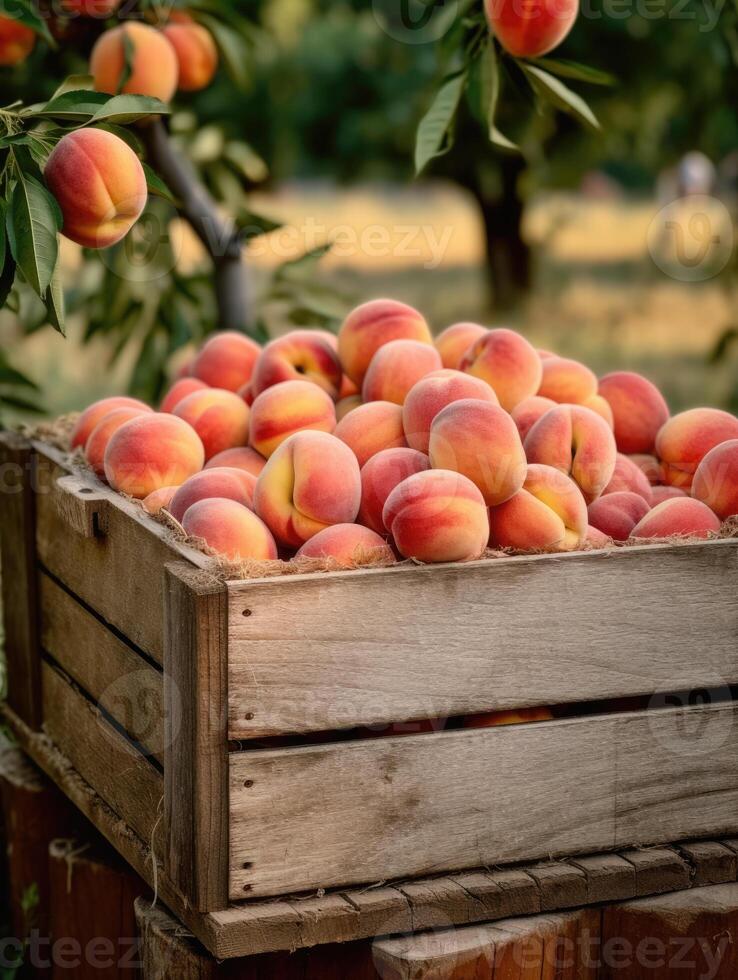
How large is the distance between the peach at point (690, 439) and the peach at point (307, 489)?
1.57 ft

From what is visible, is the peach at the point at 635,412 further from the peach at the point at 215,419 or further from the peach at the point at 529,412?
the peach at the point at 215,419

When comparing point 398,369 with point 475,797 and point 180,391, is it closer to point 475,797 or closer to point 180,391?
point 180,391

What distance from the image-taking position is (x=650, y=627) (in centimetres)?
138

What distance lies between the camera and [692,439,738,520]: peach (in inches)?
59.4

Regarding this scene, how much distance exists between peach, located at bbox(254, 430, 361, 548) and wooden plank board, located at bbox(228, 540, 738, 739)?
0.16 meters

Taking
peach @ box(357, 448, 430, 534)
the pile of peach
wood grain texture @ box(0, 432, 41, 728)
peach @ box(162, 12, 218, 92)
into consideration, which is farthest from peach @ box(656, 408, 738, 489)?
peach @ box(162, 12, 218, 92)

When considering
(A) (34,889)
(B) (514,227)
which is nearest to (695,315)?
(B) (514,227)

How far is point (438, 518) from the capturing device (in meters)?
1.30

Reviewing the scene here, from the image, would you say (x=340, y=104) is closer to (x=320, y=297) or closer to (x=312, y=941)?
(x=320, y=297)

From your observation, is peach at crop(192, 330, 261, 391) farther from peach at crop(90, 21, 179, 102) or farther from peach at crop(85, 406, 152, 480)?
peach at crop(90, 21, 179, 102)

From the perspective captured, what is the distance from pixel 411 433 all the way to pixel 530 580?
0.29 metres

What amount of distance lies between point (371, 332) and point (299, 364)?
0.37 feet

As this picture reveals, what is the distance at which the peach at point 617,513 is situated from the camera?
1.50m

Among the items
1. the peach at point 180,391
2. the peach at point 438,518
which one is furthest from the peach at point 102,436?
the peach at point 438,518
